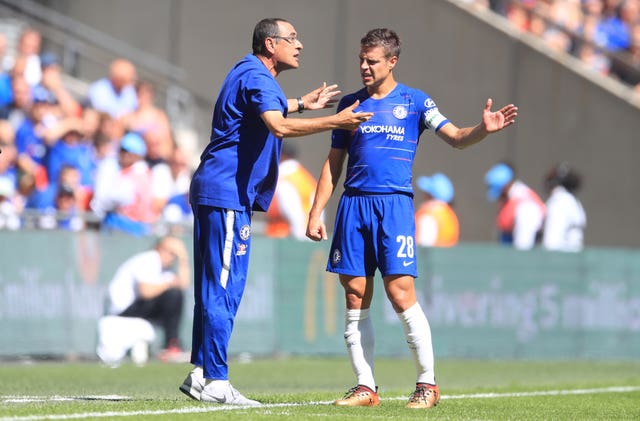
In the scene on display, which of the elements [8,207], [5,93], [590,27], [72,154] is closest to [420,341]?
[8,207]

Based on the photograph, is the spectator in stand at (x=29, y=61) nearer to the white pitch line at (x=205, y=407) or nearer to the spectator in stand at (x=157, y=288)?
the spectator in stand at (x=157, y=288)

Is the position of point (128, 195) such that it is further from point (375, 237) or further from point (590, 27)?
point (590, 27)

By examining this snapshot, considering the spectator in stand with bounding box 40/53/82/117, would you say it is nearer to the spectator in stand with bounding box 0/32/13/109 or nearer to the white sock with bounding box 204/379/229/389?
the spectator in stand with bounding box 0/32/13/109

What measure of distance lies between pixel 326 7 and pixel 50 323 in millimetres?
10013

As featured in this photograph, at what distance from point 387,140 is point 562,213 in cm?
901

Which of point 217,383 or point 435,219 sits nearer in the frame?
point 217,383

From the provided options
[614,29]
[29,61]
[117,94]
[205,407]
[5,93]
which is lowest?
[205,407]

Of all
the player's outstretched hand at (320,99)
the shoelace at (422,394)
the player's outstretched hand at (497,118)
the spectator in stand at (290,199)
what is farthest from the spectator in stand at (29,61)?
the player's outstretched hand at (497,118)

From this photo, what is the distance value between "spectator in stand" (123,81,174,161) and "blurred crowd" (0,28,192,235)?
17 millimetres

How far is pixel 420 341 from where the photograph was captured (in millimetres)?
8812

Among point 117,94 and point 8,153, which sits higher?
point 117,94

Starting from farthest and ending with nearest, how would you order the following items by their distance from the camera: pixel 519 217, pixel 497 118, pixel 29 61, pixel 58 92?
pixel 29 61, pixel 58 92, pixel 519 217, pixel 497 118

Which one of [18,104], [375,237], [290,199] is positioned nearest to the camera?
[375,237]

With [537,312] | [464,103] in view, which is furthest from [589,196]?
[537,312]
